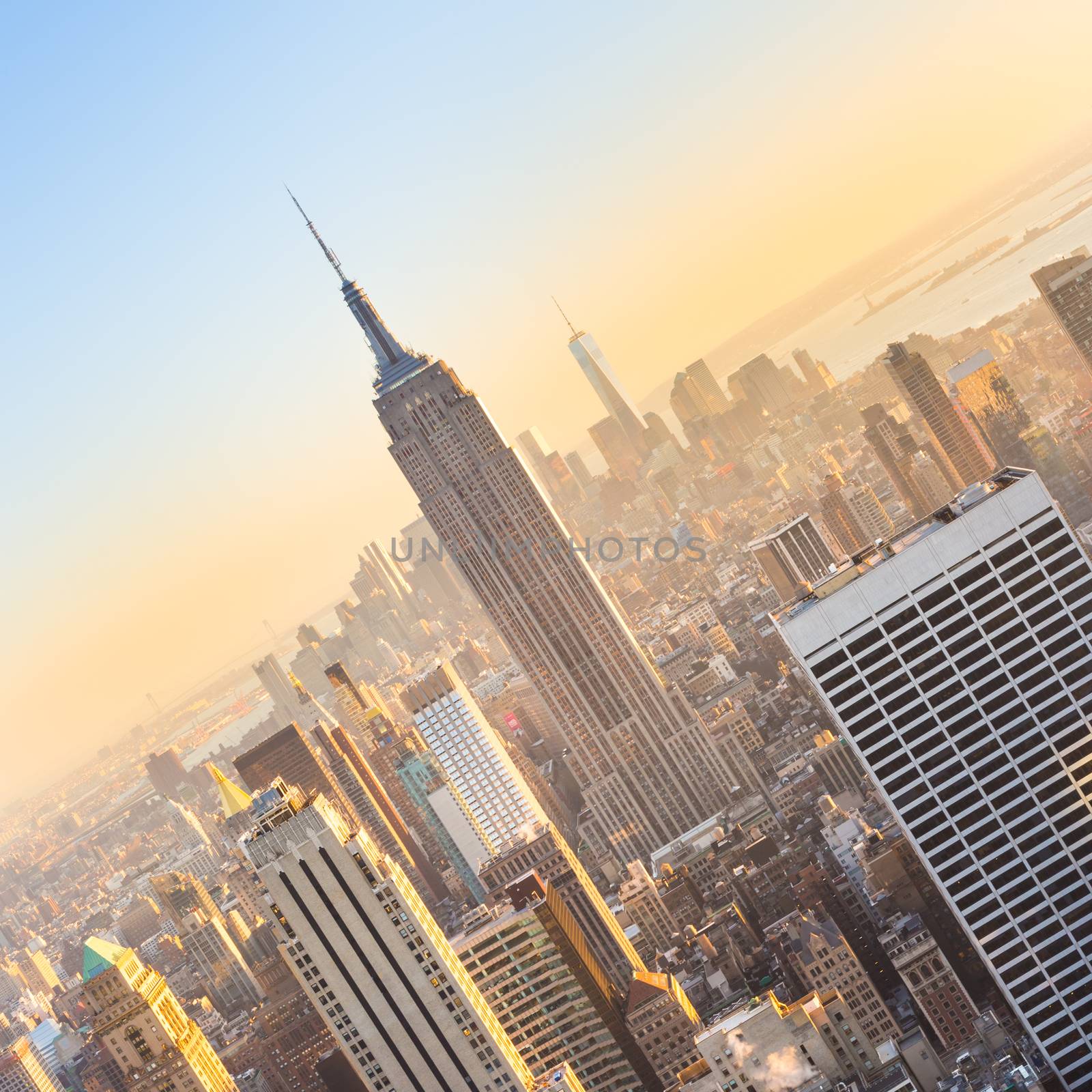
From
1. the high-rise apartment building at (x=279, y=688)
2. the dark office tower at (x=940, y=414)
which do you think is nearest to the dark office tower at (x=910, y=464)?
the dark office tower at (x=940, y=414)

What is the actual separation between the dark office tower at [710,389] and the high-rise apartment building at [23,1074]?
61.6m

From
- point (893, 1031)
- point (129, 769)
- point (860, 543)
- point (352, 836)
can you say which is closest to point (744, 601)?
point (860, 543)

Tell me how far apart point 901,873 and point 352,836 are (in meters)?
17.1

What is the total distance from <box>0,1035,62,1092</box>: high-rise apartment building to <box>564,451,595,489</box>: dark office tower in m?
51.9

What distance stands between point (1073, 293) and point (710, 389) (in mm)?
46183

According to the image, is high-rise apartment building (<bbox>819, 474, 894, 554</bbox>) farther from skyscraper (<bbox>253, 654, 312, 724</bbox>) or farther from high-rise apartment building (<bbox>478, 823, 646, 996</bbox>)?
skyscraper (<bbox>253, 654, 312, 724</bbox>)

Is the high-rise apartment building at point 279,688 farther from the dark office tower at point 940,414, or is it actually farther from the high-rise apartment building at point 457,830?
the dark office tower at point 940,414

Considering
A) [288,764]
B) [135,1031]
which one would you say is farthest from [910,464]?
[135,1031]

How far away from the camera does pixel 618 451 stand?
93.6 metres

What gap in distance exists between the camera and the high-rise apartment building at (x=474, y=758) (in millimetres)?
52438

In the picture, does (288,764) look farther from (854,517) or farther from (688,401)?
(688,401)

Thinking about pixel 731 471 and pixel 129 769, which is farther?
pixel 129 769

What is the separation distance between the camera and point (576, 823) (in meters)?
53.2

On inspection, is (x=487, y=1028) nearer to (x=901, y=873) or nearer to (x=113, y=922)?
(x=901, y=873)
